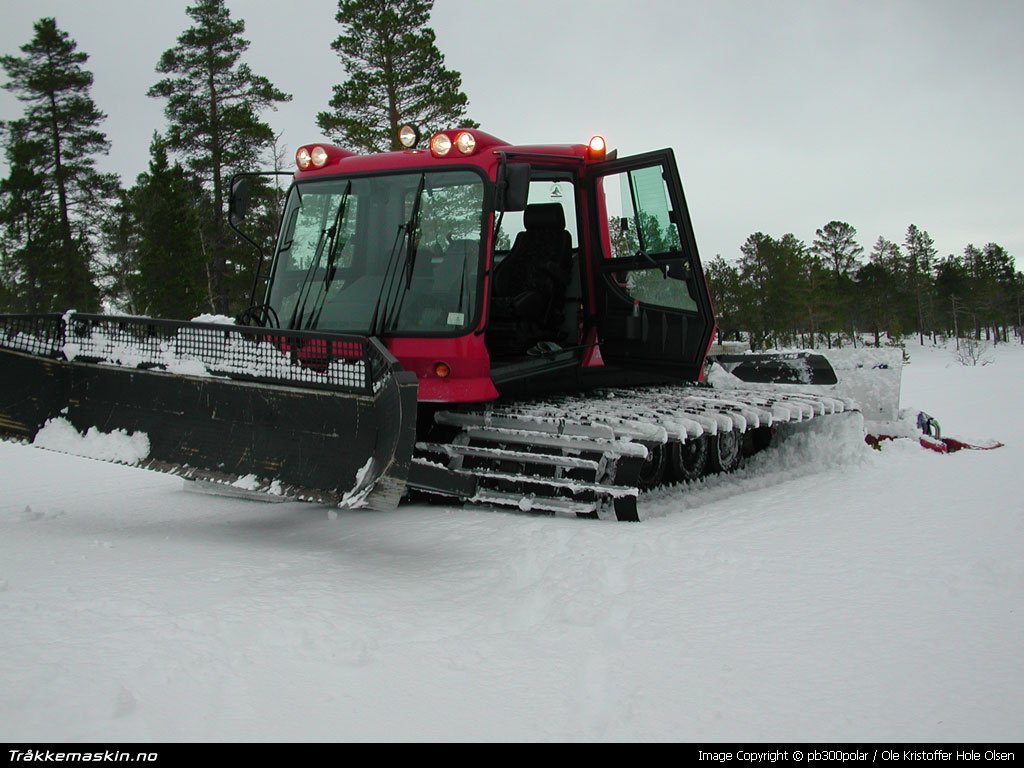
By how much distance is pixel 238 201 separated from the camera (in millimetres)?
6309

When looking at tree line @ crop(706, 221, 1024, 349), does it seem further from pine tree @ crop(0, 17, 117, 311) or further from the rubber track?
the rubber track

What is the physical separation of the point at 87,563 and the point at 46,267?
110ft

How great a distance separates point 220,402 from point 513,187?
2289 millimetres

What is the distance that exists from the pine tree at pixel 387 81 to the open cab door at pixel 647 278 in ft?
68.4

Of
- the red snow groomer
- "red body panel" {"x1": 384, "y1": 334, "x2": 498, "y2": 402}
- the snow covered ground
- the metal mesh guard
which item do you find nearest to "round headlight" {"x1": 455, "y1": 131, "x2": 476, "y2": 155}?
the red snow groomer

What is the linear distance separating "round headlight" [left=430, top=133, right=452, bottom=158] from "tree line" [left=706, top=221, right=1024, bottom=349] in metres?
39.6

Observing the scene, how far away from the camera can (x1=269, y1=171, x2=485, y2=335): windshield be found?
18.9 ft

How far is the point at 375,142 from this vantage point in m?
26.5

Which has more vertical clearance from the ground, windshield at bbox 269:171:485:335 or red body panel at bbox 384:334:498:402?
windshield at bbox 269:171:485:335

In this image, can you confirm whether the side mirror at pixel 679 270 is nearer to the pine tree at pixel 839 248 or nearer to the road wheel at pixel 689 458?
the road wheel at pixel 689 458

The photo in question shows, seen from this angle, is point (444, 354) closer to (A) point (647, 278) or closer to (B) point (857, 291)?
(A) point (647, 278)

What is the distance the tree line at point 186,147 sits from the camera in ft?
88.6

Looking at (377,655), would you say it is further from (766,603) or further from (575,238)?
(575,238)
